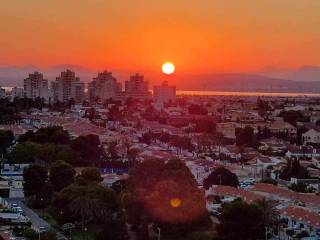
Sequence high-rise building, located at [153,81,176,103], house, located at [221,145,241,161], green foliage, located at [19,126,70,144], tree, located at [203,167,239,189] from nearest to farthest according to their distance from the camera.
Answer: tree, located at [203,167,239,189], house, located at [221,145,241,161], green foliage, located at [19,126,70,144], high-rise building, located at [153,81,176,103]

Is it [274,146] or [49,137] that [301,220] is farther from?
[274,146]

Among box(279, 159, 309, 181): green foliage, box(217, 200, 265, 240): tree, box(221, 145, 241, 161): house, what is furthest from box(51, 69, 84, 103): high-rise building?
box(217, 200, 265, 240): tree

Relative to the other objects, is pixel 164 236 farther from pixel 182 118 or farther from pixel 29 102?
pixel 29 102

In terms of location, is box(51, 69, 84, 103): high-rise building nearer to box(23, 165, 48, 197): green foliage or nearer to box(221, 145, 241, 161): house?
box(221, 145, 241, 161): house

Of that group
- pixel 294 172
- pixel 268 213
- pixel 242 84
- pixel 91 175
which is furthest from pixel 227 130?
pixel 242 84

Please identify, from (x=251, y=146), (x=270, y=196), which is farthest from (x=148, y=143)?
(x=270, y=196)

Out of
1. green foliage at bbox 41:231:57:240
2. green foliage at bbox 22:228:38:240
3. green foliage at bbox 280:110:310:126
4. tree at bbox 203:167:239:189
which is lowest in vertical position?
green foliage at bbox 22:228:38:240
